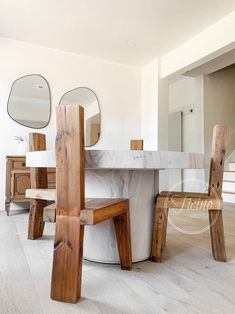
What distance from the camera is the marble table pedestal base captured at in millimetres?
1347

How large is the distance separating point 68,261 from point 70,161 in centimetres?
40

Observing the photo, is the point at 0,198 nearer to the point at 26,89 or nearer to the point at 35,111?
the point at 35,111

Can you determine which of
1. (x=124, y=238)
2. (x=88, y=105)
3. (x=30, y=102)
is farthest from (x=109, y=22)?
(x=124, y=238)

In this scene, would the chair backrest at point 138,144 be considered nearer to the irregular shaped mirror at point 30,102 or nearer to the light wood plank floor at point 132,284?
the light wood plank floor at point 132,284

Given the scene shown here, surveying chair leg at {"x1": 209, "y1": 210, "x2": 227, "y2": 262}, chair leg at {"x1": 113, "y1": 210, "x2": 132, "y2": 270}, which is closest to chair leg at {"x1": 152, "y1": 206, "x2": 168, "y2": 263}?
chair leg at {"x1": 113, "y1": 210, "x2": 132, "y2": 270}

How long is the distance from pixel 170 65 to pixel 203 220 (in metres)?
2.29

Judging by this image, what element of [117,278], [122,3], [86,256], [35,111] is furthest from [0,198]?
[122,3]

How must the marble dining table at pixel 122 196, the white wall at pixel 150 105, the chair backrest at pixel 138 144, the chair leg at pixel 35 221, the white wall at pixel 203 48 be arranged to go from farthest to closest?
the white wall at pixel 150 105, the white wall at pixel 203 48, the chair backrest at pixel 138 144, the chair leg at pixel 35 221, the marble dining table at pixel 122 196

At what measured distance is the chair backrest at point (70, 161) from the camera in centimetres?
97

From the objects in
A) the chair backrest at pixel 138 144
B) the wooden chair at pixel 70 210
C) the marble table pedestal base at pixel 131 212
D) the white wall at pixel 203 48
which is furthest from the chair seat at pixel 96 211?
the white wall at pixel 203 48

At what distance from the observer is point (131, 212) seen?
1.37 metres

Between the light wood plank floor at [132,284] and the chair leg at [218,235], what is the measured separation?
0.16ft

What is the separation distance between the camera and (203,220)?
8.34 ft

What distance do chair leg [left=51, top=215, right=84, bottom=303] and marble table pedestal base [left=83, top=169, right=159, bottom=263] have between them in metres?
0.40
